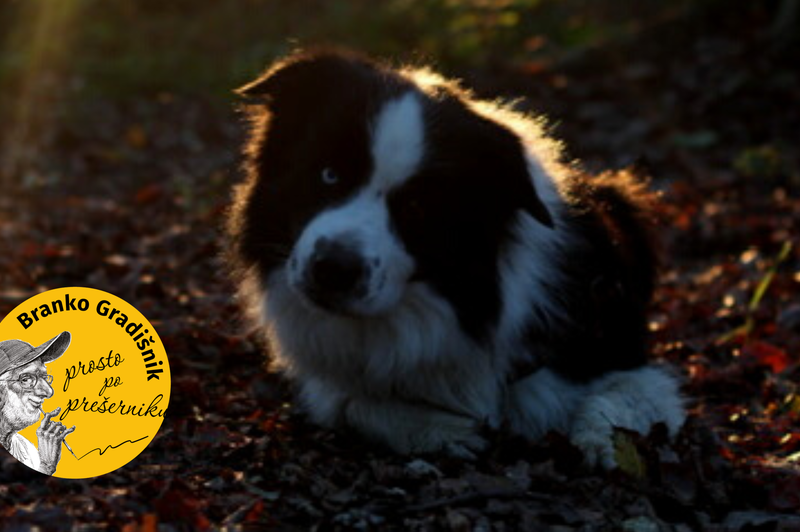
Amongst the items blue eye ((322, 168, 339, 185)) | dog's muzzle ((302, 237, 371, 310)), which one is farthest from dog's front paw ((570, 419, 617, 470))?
blue eye ((322, 168, 339, 185))

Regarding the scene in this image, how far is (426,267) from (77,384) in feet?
4.76

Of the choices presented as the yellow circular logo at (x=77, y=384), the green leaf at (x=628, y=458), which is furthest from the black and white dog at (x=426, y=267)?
the yellow circular logo at (x=77, y=384)

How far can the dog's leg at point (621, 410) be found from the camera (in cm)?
468

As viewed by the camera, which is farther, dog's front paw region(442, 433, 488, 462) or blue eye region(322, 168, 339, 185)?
dog's front paw region(442, 433, 488, 462)

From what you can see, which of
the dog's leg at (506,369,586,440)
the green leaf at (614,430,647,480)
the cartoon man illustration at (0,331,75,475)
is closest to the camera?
the cartoon man illustration at (0,331,75,475)

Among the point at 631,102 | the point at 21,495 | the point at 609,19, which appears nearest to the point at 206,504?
the point at 21,495

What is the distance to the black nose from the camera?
4043mm

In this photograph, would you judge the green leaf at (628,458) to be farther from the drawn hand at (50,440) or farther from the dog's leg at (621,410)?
the drawn hand at (50,440)

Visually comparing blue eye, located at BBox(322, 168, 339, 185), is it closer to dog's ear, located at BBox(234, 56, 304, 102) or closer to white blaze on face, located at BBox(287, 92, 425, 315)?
white blaze on face, located at BBox(287, 92, 425, 315)

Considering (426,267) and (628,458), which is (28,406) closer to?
(426,267)

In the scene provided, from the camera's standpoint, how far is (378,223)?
4.18 m

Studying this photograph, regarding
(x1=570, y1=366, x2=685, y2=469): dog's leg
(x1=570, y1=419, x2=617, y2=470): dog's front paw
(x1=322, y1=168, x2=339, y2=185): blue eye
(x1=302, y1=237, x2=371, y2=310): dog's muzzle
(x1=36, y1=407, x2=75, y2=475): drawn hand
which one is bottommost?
(x1=36, y1=407, x2=75, y2=475): drawn hand

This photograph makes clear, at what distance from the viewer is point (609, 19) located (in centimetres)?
1285

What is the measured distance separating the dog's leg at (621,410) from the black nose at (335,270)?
4.22 feet
